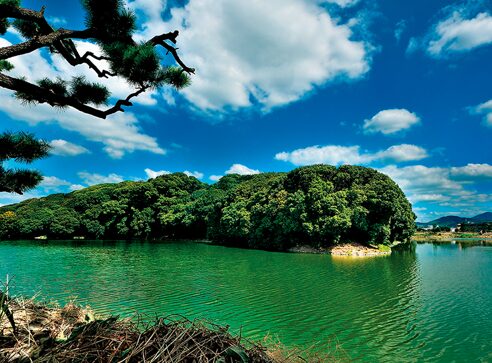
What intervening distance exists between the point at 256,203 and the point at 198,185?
26.1 metres

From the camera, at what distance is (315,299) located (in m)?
12.9

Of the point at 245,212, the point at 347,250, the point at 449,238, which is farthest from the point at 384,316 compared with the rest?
the point at 449,238

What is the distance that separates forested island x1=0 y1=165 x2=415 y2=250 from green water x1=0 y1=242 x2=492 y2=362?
1048 centimetres

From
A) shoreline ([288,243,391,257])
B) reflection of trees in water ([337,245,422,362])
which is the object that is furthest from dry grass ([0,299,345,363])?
shoreline ([288,243,391,257])

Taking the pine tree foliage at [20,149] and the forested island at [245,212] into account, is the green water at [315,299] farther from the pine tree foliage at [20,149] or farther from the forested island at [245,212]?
the forested island at [245,212]

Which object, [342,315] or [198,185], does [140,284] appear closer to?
[342,315]

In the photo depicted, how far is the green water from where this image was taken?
28.0ft

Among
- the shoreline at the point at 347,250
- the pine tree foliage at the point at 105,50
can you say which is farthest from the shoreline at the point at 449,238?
the pine tree foliage at the point at 105,50

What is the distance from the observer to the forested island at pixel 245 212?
3247cm

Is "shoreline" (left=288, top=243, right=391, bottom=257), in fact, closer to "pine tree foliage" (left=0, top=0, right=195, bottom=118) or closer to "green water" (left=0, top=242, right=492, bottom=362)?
"green water" (left=0, top=242, right=492, bottom=362)

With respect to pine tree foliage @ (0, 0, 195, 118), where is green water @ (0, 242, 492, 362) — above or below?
below

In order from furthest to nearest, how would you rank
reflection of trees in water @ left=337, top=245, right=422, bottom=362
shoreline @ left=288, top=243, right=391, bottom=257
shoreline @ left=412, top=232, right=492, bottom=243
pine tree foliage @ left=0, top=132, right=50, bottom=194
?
shoreline @ left=412, top=232, right=492, bottom=243
shoreline @ left=288, top=243, right=391, bottom=257
reflection of trees in water @ left=337, top=245, right=422, bottom=362
pine tree foliage @ left=0, top=132, right=50, bottom=194

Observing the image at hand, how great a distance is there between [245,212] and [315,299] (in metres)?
26.0

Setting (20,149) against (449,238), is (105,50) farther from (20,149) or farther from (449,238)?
(449,238)
